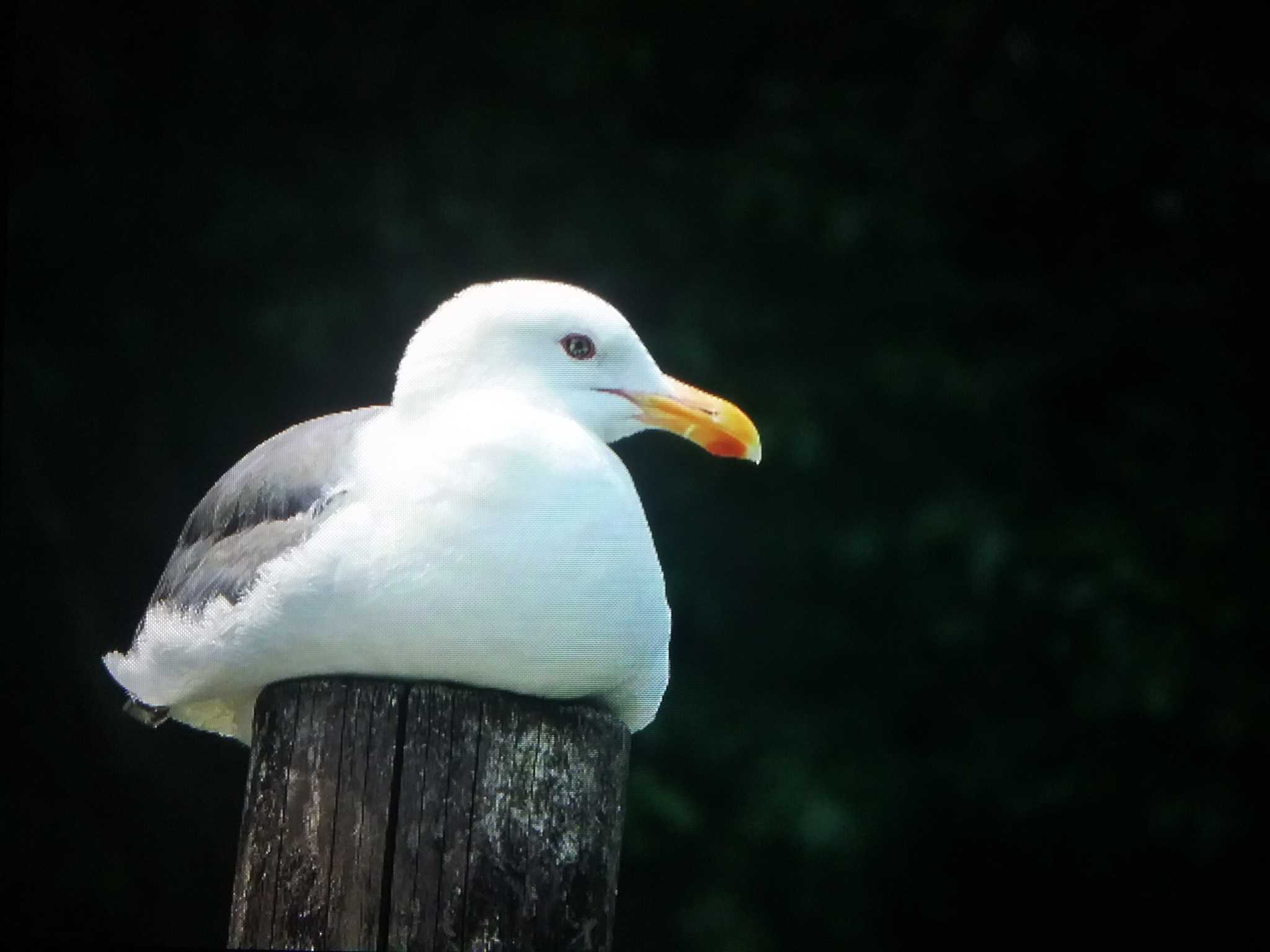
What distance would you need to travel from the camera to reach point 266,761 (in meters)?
1.75

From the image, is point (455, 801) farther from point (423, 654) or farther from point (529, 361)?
point (529, 361)

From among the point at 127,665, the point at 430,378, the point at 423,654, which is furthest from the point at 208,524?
the point at 423,654

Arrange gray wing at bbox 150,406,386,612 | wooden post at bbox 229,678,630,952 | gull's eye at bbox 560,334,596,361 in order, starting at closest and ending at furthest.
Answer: wooden post at bbox 229,678,630,952 < gray wing at bbox 150,406,386,612 < gull's eye at bbox 560,334,596,361

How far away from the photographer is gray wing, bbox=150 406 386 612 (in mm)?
1855

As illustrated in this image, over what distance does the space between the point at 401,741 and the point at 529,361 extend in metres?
0.44

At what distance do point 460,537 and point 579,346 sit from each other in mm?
325

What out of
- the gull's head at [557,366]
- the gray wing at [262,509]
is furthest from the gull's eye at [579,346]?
the gray wing at [262,509]

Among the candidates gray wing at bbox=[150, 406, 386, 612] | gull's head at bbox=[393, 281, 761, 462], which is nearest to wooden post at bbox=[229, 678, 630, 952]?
gray wing at bbox=[150, 406, 386, 612]

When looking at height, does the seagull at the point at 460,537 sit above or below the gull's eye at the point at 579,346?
below

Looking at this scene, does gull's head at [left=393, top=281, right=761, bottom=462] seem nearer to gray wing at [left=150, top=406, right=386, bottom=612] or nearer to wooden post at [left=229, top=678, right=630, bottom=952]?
gray wing at [left=150, top=406, right=386, bottom=612]

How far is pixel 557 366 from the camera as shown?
1949mm

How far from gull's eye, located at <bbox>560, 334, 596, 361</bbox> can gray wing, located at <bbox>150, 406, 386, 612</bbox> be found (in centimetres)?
21

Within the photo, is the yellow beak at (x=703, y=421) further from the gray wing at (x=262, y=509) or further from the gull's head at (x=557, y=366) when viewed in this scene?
the gray wing at (x=262, y=509)

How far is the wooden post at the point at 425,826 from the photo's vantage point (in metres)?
1.66
